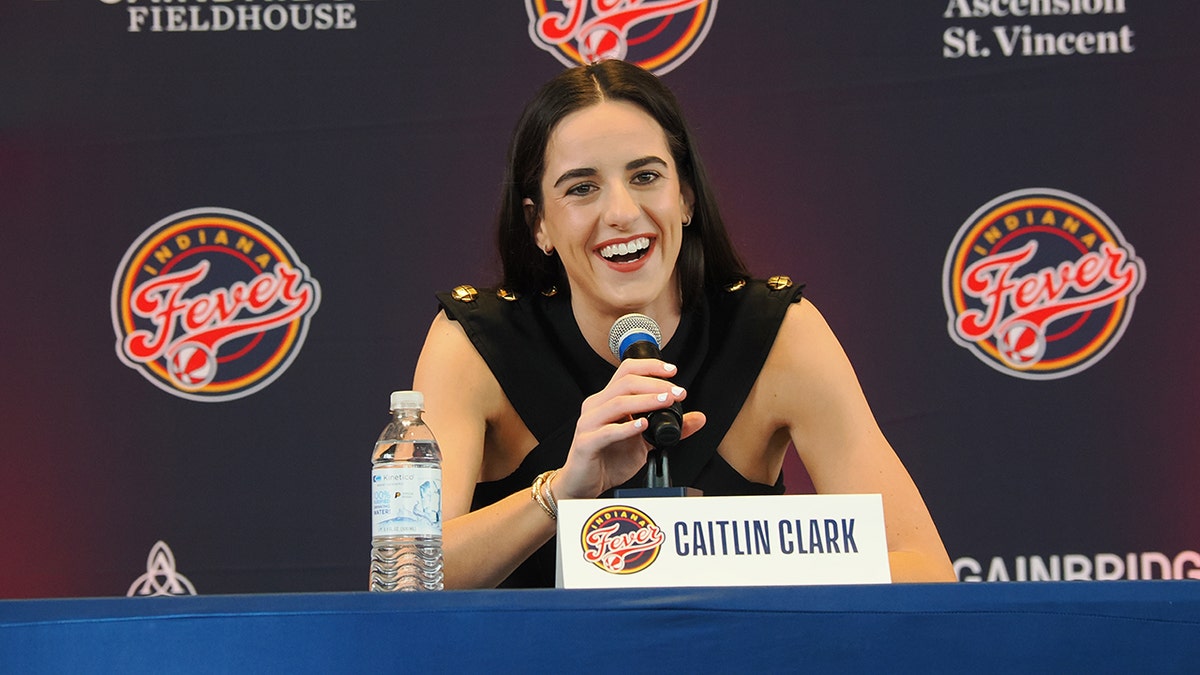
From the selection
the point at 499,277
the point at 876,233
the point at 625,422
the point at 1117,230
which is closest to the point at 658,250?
the point at 499,277

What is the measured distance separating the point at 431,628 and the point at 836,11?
2069 mm

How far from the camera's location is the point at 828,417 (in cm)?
190

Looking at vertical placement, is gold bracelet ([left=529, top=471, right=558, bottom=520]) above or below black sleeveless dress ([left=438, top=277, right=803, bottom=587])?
below

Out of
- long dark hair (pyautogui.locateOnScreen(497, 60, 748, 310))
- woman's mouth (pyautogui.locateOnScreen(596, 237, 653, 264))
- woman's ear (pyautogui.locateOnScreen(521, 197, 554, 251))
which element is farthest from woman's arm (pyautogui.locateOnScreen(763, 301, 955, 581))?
woman's ear (pyautogui.locateOnScreen(521, 197, 554, 251))

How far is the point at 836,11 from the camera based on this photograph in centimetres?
266

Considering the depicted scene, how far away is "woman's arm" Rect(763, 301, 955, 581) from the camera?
1.82m

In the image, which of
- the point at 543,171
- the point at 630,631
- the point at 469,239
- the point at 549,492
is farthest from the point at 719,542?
the point at 469,239

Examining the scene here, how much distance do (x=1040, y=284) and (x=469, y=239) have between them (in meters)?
1.13

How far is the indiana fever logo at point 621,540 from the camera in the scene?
1088mm

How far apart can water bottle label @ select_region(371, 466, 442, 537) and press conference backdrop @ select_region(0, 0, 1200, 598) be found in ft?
4.50

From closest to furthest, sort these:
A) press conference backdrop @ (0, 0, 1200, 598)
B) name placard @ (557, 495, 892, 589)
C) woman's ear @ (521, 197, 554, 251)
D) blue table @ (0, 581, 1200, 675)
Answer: blue table @ (0, 581, 1200, 675)
name placard @ (557, 495, 892, 589)
woman's ear @ (521, 197, 554, 251)
press conference backdrop @ (0, 0, 1200, 598)

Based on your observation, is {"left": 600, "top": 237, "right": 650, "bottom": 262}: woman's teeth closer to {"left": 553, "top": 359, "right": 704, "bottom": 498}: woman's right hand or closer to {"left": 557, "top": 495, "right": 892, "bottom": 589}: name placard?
{"left": 553, "top": 359, "right": 704, "bottom": 498}: woman's right hand

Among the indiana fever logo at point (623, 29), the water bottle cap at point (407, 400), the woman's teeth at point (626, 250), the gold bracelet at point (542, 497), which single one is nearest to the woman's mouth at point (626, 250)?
the woman's teeth at point (626, 250)

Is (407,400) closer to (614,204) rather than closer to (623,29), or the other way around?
(614,204)
